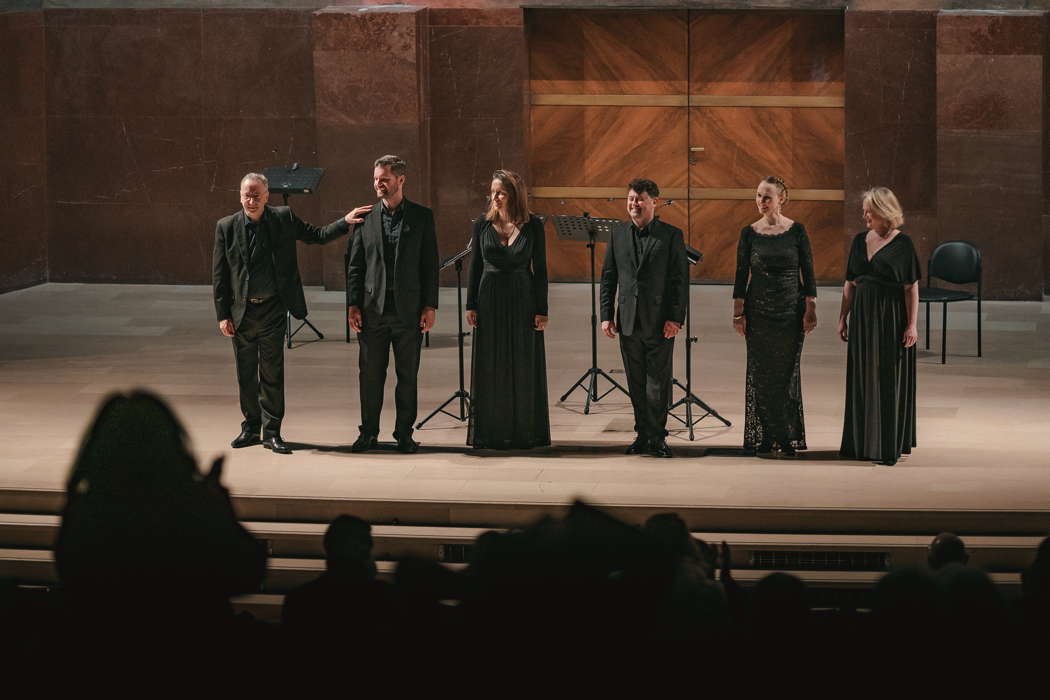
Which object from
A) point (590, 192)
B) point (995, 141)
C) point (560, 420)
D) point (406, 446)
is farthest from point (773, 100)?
point (406, 446)

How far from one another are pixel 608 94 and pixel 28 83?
16.7ft

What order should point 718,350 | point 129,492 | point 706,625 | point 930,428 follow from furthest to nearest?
point 718,350 → point 930,428 → point 129,492 → point 706,625

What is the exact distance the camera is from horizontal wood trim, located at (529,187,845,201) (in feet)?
46.7

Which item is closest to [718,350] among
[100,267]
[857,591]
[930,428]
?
[930,428]

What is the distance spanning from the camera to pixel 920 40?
13.6 metres

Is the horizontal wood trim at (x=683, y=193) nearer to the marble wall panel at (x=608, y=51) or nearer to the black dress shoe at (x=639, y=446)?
the marble wall panel at (x=608, y=51)

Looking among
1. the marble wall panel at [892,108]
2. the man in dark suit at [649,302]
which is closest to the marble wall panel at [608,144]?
the marble wall panel at [892,108]

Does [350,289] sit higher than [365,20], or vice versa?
[365,20]

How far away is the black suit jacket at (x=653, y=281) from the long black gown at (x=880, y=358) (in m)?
0.81

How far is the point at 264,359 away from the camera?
7.98 metres

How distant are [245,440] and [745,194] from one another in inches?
287

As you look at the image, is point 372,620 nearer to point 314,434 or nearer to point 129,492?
point 129,492

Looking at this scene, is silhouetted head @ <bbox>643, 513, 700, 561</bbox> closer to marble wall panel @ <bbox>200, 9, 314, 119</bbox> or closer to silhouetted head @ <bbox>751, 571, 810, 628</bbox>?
→ silhouetted head @ <bbox>751, 571, 810, 628</bbox>

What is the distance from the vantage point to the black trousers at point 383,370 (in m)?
7.91
